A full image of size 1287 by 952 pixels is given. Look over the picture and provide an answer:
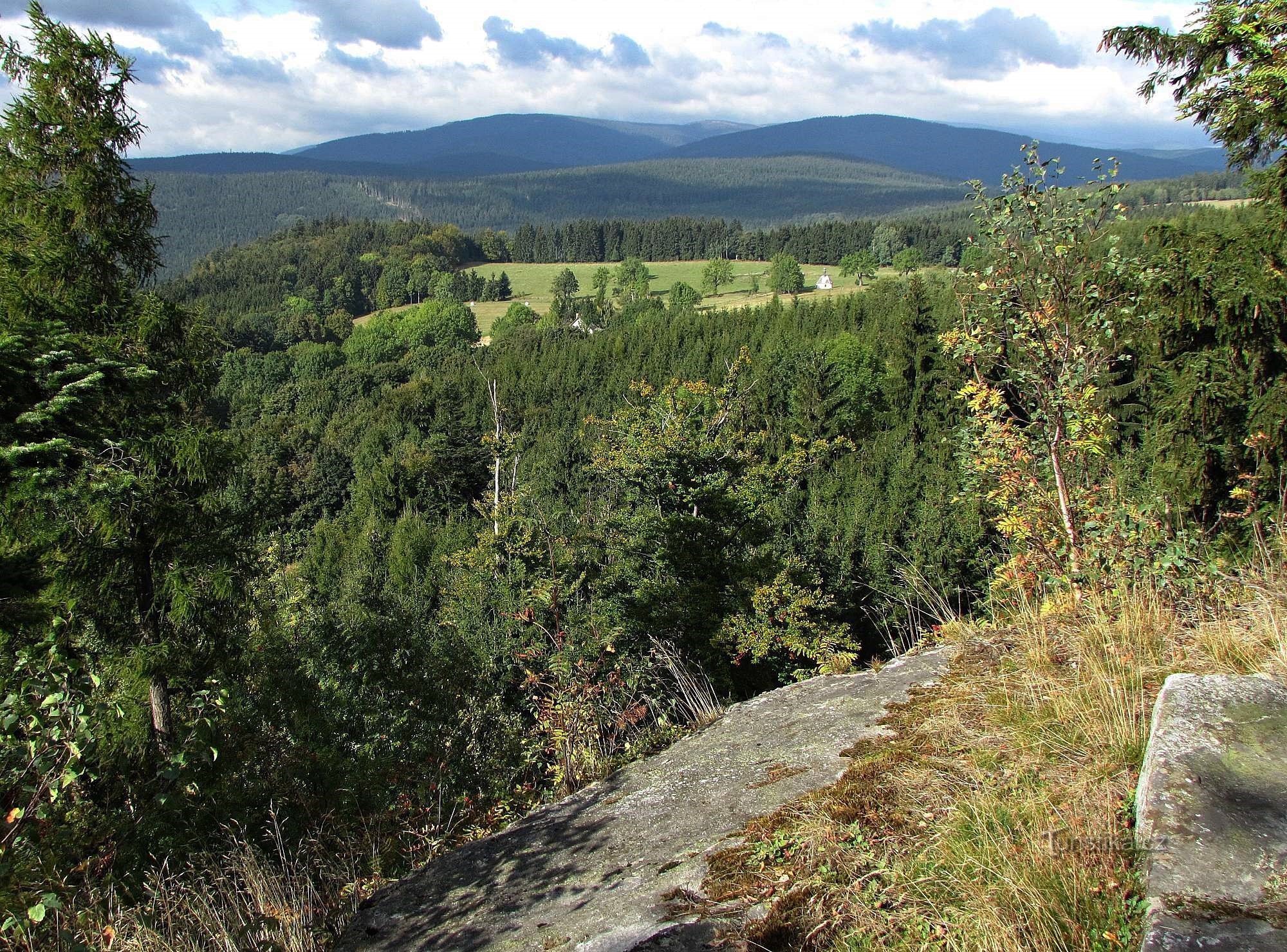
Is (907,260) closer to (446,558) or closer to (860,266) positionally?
(860,266)

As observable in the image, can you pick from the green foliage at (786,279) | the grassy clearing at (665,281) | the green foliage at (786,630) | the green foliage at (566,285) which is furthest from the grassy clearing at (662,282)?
the green foliage at (786,630)

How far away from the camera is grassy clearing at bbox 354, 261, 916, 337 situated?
135125mm

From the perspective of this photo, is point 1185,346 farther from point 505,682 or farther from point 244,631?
point 244,631

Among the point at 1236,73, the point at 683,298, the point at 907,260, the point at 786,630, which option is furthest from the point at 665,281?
the point at 1236,73

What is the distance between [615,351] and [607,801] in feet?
297

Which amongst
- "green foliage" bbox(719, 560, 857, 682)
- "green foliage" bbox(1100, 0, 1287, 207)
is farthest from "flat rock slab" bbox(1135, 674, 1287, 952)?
"green foliage" bbox(719, 560, 857, 682)

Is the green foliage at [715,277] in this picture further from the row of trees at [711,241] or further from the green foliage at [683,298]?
the row of trees at [711,241]

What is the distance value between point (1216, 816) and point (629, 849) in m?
2.46

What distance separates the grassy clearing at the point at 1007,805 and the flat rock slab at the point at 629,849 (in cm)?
25

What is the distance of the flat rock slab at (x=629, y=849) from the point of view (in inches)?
134

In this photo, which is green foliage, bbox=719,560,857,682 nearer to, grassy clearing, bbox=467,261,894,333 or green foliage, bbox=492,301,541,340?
grassy clearing, bbox=467,261,894,333

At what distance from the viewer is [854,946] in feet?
9.07

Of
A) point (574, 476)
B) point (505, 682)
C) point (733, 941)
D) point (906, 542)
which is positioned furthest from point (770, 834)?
point (574, 476)

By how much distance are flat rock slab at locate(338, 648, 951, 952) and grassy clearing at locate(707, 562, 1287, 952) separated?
0.25 m
